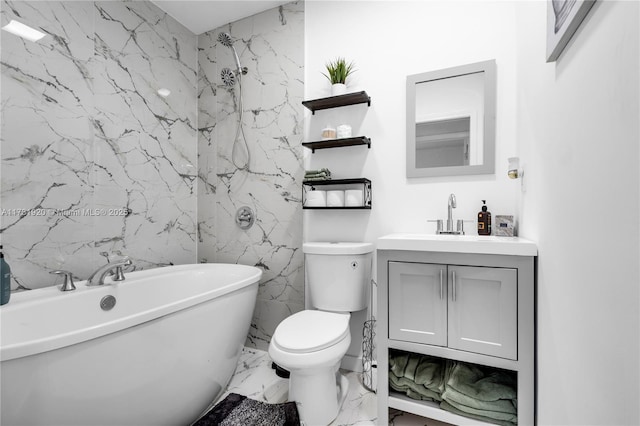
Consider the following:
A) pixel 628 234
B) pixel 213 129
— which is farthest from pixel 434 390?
pixel 213 129

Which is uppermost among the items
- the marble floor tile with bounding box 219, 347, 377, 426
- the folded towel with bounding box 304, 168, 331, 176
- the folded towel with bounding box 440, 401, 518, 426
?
the folded towel with bounding box 304, 168, 331, 176

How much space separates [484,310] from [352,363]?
→ 1109 millimetres

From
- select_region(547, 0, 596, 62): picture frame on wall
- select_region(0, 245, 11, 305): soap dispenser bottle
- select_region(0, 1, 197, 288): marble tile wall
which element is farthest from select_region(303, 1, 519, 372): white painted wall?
select_region(0, 245, 11, 305): soap dispenser bottle

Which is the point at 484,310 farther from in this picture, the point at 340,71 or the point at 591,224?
the point at 340,71

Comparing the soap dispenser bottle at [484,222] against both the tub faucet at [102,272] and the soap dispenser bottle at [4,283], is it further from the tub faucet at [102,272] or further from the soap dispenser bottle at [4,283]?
the soap dispenser bottle at [4,283]

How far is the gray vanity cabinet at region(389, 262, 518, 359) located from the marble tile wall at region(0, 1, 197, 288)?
A: 1866 mm

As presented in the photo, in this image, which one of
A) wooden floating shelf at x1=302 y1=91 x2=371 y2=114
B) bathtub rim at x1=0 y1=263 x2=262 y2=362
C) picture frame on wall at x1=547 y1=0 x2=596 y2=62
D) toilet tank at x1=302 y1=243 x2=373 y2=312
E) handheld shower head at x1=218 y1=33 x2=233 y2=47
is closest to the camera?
picture frame on wall at x1=547 y1=0 x2=596 y2=62

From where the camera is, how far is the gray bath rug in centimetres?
144

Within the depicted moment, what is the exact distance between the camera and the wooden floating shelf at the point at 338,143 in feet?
6.24

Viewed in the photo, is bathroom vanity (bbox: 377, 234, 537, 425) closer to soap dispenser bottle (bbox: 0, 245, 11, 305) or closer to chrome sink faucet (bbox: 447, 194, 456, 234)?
chrome sink faucet (bbox: 447, 194, 456, 234)

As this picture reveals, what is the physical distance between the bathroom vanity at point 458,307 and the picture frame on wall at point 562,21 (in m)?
0.70

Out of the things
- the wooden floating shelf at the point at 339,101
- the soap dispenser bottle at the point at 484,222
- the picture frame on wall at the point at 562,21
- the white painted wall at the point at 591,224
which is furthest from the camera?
the wooden floating shelf at the point at 339,101

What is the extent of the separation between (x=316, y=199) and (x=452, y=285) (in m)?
1.03

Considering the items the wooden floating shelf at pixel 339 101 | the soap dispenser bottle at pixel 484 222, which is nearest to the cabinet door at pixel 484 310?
the soap dispenser bottle at pixel 484 222
